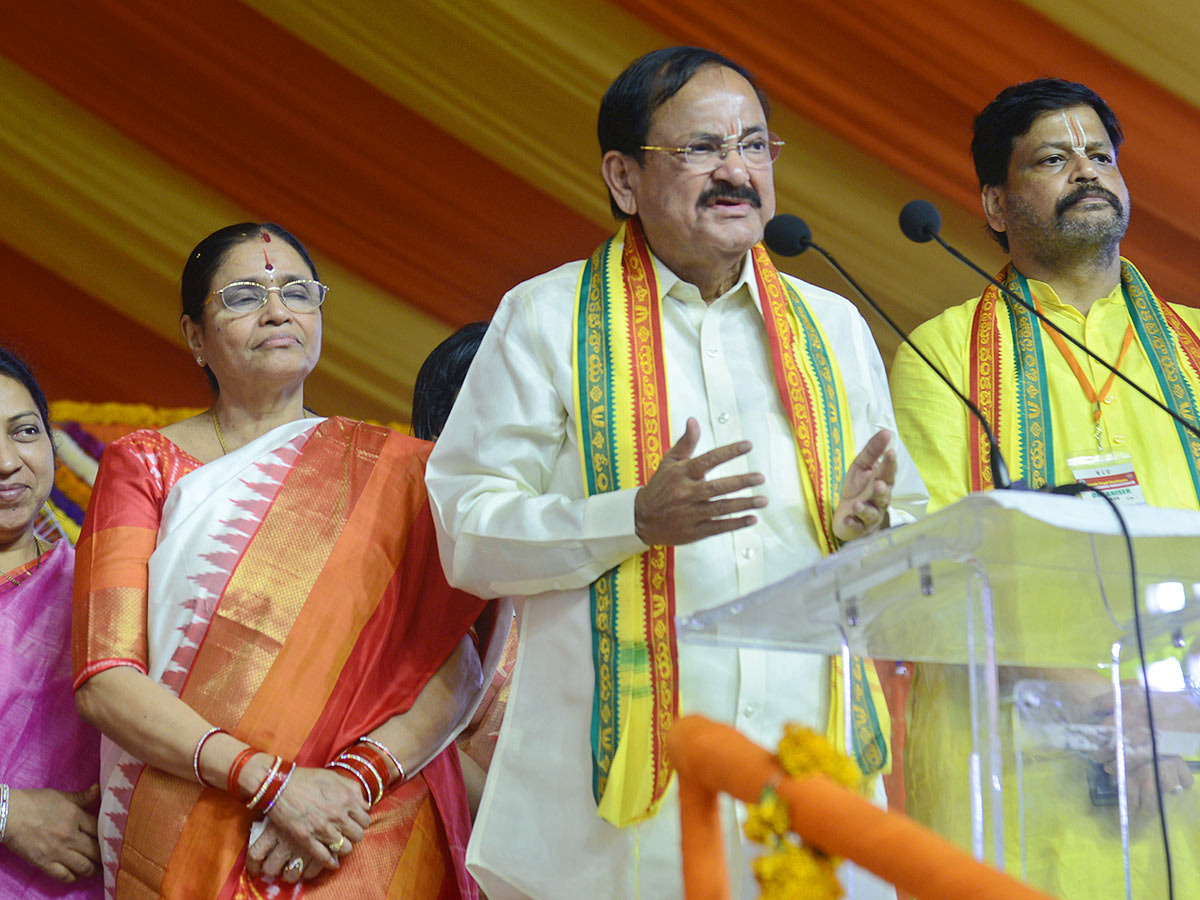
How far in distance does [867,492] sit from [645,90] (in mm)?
764

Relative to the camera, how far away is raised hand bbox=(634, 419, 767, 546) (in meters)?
1.65

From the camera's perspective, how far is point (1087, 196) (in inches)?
104

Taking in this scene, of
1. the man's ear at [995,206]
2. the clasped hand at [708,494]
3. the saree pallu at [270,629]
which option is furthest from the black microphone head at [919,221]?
the saree pallu at [270,629]

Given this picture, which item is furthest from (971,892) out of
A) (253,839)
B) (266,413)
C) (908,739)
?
(266,413)

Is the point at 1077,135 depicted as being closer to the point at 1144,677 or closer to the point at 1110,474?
the point at 1110,474

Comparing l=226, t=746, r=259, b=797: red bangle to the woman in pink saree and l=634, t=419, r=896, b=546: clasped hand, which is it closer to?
the woman in pink saree

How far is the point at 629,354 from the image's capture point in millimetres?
2035

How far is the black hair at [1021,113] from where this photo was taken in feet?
9.05

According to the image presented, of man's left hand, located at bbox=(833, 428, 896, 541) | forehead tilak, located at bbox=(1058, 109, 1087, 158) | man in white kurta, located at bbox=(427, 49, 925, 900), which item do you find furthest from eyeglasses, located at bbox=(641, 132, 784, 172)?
forehead tilak, located at bbox=(1058, 109, 1087, 158)

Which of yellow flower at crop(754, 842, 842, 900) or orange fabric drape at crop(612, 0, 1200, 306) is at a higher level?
orange fabric drape at crop(612, 0, 1200, 306)

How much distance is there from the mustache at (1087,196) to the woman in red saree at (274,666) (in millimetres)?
1280

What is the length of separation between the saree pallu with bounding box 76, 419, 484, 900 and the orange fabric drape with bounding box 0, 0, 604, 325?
1915 millimetres

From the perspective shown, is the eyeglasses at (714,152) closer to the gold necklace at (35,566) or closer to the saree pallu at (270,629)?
the saree pallu at (270,629)

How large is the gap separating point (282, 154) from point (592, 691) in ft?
9.11
